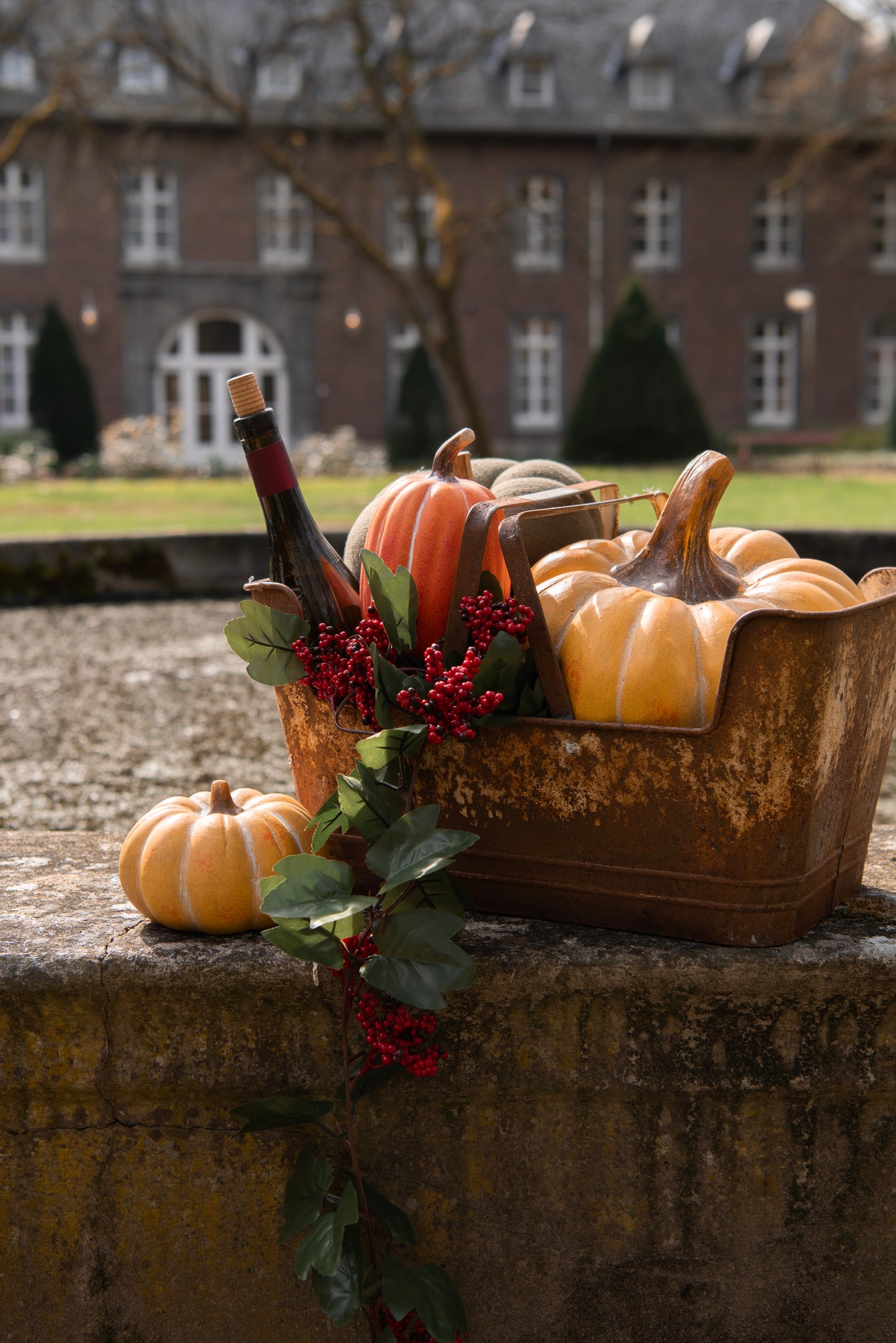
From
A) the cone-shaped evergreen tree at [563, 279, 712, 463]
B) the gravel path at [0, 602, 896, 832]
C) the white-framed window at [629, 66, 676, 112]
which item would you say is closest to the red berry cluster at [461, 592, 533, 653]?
the gravel path at [0, 602, 896, 832]

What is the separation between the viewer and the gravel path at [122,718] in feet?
9.40

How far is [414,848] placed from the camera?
46.1 inches

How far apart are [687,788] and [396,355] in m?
24.7

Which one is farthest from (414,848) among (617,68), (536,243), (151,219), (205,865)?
(617,68)

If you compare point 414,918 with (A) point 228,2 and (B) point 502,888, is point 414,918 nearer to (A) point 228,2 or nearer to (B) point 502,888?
(B) point 502,888

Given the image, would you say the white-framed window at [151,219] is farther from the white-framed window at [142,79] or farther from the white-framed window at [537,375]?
the white-framed window at [537,375]

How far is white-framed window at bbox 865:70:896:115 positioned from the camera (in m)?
18.6

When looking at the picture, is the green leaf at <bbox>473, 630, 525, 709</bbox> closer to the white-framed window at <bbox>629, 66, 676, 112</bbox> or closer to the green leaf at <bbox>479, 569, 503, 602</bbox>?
the green leaf at <bbox>479, 569, 503, 602</bbox>

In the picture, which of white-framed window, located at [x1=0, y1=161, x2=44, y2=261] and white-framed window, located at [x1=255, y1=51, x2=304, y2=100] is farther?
white-framed window, located at [x1=0, y1=161, x2=44, y2=261]

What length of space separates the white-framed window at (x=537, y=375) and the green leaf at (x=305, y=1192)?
81.0 feet

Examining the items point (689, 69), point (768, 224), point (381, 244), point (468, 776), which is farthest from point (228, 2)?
point (468, 776)

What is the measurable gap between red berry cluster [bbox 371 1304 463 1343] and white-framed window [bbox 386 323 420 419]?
24.0m

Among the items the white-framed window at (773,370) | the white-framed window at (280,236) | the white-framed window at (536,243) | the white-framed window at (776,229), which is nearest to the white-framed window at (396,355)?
the white-framed window at (280,236)

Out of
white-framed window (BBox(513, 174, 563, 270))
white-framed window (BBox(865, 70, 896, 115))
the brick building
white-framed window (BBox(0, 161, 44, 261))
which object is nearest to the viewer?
white-framed window (BBox(865, 70, 896, 115))
